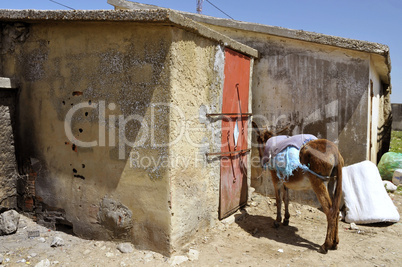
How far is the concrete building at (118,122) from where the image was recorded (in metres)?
3.95

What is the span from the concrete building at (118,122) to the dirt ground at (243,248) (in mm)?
192

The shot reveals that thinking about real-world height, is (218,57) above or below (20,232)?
above

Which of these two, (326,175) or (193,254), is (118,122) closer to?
(193,254)

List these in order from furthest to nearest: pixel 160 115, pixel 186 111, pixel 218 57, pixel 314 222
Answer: pixel 314 222 → pixel 218 57 → pixel 186 111 → pixel 160 115

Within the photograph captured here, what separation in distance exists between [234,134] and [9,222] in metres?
3.59

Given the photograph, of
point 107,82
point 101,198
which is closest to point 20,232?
point 101,198

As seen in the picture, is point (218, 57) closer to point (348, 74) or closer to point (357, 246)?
point (348, 74)

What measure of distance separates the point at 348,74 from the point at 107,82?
13.2ft

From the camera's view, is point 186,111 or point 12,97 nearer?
point 186,111

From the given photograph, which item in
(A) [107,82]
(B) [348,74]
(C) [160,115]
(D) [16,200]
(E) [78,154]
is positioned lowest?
(D) [16,200]

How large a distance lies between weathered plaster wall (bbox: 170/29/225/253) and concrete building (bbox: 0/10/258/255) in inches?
0.6

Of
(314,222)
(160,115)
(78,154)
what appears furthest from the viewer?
(314,222)

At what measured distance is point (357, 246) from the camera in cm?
448

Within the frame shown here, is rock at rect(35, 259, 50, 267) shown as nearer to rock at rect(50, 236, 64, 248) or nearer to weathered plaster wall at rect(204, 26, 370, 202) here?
rock at rect(50, 236, 64, 248)
